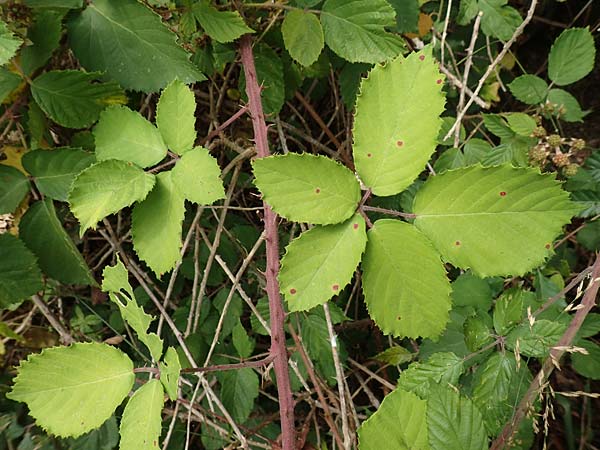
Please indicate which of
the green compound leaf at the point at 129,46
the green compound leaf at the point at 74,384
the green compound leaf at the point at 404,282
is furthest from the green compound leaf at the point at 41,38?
the green compound leaf at the point at 404,282

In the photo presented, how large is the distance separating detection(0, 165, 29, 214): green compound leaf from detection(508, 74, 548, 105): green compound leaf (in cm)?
139

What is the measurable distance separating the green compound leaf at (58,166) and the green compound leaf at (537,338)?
1.10 meters

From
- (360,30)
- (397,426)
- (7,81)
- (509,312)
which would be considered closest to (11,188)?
(7,81)

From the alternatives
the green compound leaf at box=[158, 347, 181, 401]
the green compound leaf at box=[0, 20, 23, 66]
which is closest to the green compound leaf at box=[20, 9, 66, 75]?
the green compound leaf at box=[0, 20, 23, 66]

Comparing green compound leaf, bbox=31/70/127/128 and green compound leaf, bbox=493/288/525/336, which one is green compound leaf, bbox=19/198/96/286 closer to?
green compound leaf, bbox=31/70/127/128

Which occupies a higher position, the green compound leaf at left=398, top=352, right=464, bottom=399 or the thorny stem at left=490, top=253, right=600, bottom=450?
the thorny stem at left=490, top=253, right=600, bottom=450

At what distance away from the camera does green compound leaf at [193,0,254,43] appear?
1172 mm

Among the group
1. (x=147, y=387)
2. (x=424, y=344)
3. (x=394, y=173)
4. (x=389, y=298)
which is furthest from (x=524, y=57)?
(x=147, y=387)

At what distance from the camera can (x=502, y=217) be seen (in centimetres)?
85

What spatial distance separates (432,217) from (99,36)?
36.8 inches

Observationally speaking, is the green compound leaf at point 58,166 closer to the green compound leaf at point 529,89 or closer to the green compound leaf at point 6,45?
the green compound leaf at point 6,45

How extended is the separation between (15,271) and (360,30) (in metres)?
1.04

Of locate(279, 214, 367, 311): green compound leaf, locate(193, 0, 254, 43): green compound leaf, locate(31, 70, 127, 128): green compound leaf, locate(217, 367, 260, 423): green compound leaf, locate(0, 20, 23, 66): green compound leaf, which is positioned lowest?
locate(217, 367, 260, 423): green compound leaf

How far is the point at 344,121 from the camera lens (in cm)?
170
